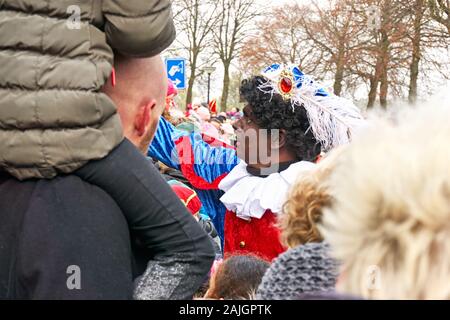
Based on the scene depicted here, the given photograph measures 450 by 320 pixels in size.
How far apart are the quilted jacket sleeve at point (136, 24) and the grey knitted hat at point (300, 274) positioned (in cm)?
61

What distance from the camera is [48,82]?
1455 millimetres

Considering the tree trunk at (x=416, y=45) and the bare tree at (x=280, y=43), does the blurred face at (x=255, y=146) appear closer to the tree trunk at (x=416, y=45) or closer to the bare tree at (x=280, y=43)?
the tree trunk at (x=416, y=45)

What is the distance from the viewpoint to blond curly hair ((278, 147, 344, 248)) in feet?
5.18

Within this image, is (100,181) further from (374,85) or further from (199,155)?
(374,85)

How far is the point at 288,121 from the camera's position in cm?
320

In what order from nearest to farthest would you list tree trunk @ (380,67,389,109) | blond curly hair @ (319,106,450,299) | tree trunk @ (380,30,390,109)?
blond curly hair @ (319,106,450,299)
tree trunk @ (380,30,390,109)
tree trunk @ (380,67,389,109)

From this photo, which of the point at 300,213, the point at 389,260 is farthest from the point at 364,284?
the point at 300,213

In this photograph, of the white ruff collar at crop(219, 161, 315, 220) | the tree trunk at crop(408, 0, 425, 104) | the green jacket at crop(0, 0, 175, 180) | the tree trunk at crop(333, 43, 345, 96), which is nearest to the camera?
the green jacket at crop(0, 0, 175, 180)

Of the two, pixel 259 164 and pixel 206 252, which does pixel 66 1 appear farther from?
pixel 259 164

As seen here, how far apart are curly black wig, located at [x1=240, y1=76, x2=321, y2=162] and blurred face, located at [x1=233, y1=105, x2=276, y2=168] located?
38mm

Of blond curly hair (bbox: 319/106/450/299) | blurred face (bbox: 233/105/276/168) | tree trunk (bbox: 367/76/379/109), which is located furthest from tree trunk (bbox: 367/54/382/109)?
blond curly hair (bbox: 319/106/450/299)

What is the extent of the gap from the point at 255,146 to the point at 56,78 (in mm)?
Result: 1804

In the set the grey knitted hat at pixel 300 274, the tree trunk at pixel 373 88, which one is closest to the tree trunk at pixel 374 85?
the tree trunk at pixel 373 88

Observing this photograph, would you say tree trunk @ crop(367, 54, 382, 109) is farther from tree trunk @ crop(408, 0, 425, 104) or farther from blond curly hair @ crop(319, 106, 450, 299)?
blond curly hair @ crop(319, 106, 450, 299)
